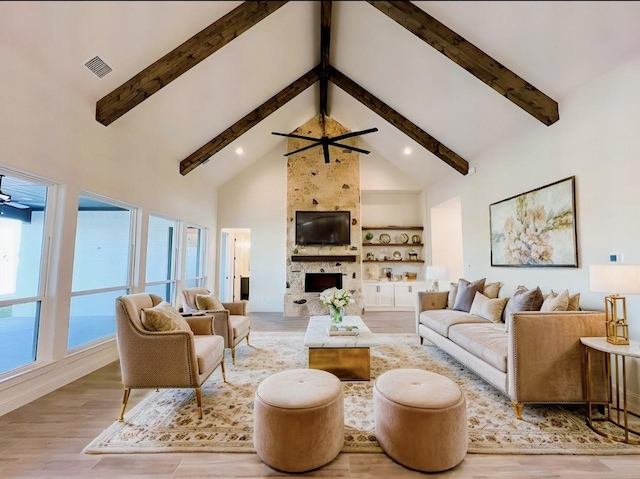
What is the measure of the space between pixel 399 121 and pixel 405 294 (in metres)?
4.09

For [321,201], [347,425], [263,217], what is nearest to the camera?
[347,425]

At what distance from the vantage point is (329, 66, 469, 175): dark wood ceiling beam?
511 centimetres

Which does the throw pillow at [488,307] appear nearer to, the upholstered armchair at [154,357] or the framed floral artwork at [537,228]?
the framed floral artwork at [537,228]

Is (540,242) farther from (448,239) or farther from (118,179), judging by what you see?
(118,179)

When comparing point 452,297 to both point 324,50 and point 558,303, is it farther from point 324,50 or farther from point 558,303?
point 324,50

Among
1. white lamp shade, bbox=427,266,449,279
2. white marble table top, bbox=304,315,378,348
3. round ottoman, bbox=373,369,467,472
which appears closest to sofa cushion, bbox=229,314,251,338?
white marble table top, bbox=304,315,378,348

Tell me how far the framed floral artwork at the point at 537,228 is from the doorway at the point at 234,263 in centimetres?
555

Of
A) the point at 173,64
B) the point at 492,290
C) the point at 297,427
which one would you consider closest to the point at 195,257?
the point at 173,64

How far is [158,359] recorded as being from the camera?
2312mm

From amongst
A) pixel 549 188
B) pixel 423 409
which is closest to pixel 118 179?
pixel 423 409

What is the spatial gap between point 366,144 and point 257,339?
17.3 feet

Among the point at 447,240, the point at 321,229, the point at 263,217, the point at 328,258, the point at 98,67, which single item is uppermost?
the point at 98,67

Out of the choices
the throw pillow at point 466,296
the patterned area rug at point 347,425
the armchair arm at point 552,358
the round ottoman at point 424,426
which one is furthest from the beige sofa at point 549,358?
the throw pillow at point 466,296

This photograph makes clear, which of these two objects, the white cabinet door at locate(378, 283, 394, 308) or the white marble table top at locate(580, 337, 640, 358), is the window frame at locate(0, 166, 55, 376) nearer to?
the white marble table top at locate(580, 337, 640, 358)
